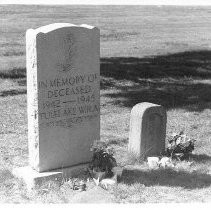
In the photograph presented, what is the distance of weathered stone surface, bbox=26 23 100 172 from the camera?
21.9 ft

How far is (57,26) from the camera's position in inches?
265

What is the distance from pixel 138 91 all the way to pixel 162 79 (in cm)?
184

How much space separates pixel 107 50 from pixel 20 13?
15.8 meters

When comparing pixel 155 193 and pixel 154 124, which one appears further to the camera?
pixel 154 124

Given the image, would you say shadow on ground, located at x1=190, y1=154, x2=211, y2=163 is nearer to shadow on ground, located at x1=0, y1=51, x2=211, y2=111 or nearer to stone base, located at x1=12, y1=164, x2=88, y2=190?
stone base, located at x1=12, y1=164, x2=88, y2=190

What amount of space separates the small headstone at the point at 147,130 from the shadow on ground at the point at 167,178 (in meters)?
0.51

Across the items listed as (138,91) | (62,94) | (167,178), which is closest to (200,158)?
(167,178)

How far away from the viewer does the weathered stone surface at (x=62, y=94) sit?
667cm

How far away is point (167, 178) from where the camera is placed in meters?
7.09

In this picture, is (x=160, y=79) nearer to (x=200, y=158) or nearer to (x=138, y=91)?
(x=138, y=91)

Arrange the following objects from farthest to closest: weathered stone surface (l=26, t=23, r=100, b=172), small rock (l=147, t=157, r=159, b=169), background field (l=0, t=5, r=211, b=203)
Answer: small rock (l=147, t=157, r=159, b=169)
background field (l=0, t=5, r=211, b=203)
weathered stone surface (l=26, t=23, r=100, b=172)

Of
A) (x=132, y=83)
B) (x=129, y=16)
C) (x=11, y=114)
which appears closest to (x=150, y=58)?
(x=132, y=83)

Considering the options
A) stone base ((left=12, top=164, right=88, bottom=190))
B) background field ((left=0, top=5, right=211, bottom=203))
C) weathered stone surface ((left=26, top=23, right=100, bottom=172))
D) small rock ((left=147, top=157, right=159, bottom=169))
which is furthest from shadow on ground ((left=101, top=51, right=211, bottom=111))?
stone base ((left=12, top=164, right=88, bottom=190))

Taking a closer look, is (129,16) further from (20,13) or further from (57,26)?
(57,26)
